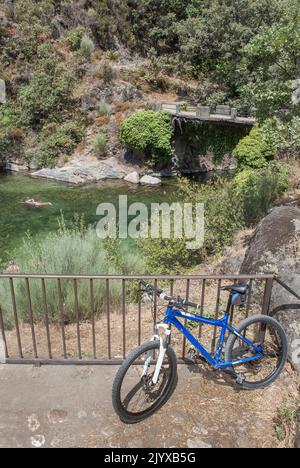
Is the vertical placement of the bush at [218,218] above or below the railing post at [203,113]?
below

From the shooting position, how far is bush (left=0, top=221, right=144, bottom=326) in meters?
5.61

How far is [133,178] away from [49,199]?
5101mm

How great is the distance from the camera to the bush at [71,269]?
5.61 m

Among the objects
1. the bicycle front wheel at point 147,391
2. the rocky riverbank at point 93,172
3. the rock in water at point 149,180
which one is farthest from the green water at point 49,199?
the bicycle front wheel at point 147,391

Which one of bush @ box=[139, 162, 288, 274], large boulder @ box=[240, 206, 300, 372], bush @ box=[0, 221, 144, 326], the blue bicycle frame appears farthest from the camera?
bush @ box=[139, 162, 288, 274]

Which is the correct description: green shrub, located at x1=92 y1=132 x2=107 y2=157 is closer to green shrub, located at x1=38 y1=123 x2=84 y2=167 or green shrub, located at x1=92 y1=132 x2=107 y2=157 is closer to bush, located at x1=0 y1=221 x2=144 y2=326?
green shrub, located at x1=38 y1=123 x2=84 y2=167

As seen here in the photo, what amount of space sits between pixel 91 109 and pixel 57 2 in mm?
11074

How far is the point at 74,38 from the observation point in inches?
1011

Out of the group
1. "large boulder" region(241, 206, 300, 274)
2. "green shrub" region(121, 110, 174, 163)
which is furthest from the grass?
"green shrub" region(121, 110, 174, 163)

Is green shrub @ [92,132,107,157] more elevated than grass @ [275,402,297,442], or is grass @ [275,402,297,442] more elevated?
grass @ [275,402,297,442]

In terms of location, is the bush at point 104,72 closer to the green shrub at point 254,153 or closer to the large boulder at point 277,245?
the green shrub at point 254,153

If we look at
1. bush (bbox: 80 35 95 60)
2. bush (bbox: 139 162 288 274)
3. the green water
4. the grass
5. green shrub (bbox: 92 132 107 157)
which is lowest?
the green water

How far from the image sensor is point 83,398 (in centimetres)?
369

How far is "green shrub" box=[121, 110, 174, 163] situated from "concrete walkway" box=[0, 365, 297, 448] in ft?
57.3
